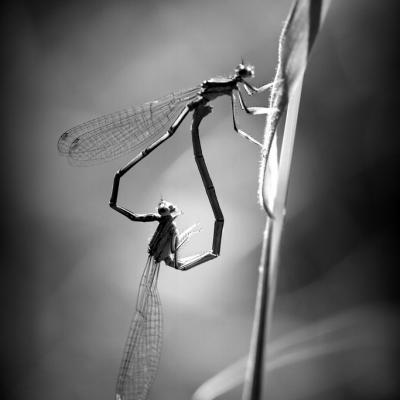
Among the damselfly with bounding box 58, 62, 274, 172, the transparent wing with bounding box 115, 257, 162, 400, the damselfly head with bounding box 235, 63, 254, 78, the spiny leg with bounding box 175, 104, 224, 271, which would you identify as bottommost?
the transparent wing with bounding box 115, 257, 162, 400

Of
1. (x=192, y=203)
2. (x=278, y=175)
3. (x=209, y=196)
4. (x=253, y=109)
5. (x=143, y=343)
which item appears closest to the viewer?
(x=278, y=175)

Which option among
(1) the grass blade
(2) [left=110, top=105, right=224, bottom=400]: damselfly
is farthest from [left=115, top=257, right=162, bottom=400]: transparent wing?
(1) the grass blade

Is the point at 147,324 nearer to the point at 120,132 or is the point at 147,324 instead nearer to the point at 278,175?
the point at 120,132

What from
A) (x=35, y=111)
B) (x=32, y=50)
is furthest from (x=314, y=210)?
(x=32, y=50)

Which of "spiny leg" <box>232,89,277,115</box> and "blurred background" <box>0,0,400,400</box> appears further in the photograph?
"blurred background" <box>0,0,400,400</box>

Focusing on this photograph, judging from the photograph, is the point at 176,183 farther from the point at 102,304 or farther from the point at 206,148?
Result: the point at 102,304

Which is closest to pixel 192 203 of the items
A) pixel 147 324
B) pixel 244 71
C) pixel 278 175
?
pixel 147 324

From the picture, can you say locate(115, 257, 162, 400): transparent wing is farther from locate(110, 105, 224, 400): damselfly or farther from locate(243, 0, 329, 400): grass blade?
locate(243, 0, 329, 400): grass blade
